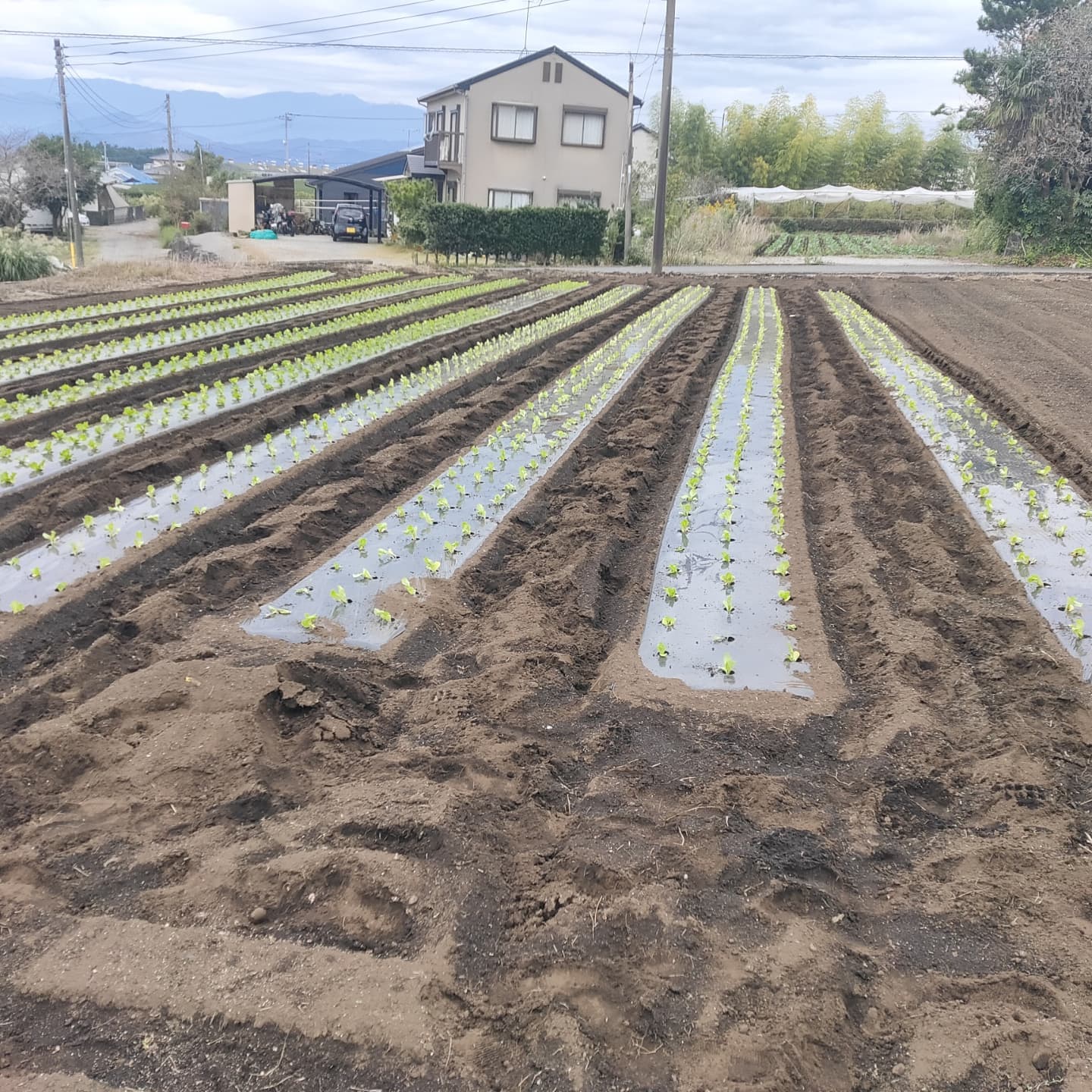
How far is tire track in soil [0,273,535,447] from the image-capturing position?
28.7ft

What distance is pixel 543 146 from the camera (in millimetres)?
36656

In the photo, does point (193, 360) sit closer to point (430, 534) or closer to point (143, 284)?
point (430, 534)

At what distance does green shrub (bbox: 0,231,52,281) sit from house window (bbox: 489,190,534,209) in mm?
19199

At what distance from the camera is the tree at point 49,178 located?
41.6 meters

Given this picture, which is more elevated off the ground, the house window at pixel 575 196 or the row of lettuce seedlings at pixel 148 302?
the house window at pixel 575 196

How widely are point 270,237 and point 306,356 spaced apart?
32.5 m

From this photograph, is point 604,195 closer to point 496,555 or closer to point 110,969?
point 496,555

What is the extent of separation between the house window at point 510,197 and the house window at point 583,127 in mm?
2525

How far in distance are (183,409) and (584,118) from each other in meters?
31.8

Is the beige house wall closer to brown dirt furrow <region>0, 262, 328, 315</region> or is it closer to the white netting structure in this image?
the white netting structure

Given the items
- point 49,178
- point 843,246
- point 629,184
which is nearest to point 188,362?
point 629,184

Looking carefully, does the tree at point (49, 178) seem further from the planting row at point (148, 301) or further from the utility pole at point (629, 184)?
the utility pole at point (629, 184)

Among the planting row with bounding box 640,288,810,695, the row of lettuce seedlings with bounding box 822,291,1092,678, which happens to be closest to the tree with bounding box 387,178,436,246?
the row of lettuce seedlings with bounding box 822,291,1092,678

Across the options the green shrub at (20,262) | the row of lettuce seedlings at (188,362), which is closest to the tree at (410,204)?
the green shrub at (20,262)
